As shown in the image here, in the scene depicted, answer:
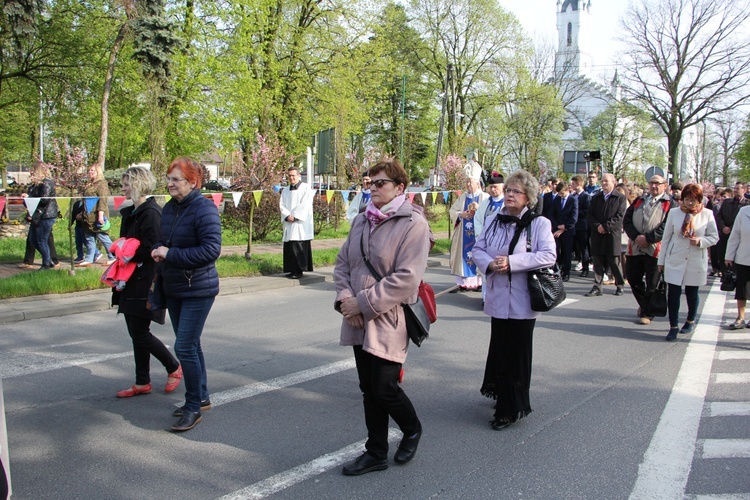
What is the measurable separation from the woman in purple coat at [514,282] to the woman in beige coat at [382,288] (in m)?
0.99

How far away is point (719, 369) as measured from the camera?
6.30 m

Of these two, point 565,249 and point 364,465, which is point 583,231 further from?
point 364,465

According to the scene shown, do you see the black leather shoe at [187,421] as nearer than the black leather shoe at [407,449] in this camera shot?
No

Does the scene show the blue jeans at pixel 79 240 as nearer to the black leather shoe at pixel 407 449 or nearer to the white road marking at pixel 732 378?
the black leather shoe at pixel 407 449

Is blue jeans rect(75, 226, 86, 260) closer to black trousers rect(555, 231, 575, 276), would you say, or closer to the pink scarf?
black trousers rect(555, 231, 575, 276)

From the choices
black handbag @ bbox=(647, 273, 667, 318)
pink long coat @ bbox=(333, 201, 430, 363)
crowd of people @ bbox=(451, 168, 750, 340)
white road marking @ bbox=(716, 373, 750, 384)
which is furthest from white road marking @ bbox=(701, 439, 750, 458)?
black handbag @ bbox=(647, 273, 667, 318)

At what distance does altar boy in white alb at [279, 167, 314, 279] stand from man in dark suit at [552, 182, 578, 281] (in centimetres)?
471

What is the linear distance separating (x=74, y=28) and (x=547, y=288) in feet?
76.1

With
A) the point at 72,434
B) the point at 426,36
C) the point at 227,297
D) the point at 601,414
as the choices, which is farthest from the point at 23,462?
the point at 426,36

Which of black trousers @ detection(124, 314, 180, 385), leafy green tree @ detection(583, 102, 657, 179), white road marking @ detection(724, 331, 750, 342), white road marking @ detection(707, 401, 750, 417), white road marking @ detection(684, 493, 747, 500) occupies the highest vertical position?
leafy green tree @ detection(583, 102, 657, 179)

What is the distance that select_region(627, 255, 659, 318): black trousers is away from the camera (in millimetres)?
8312

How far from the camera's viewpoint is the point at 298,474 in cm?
377

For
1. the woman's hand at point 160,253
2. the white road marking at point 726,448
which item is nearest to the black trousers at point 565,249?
the white road marking at point 726,448

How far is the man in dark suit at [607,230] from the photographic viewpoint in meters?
10.6
